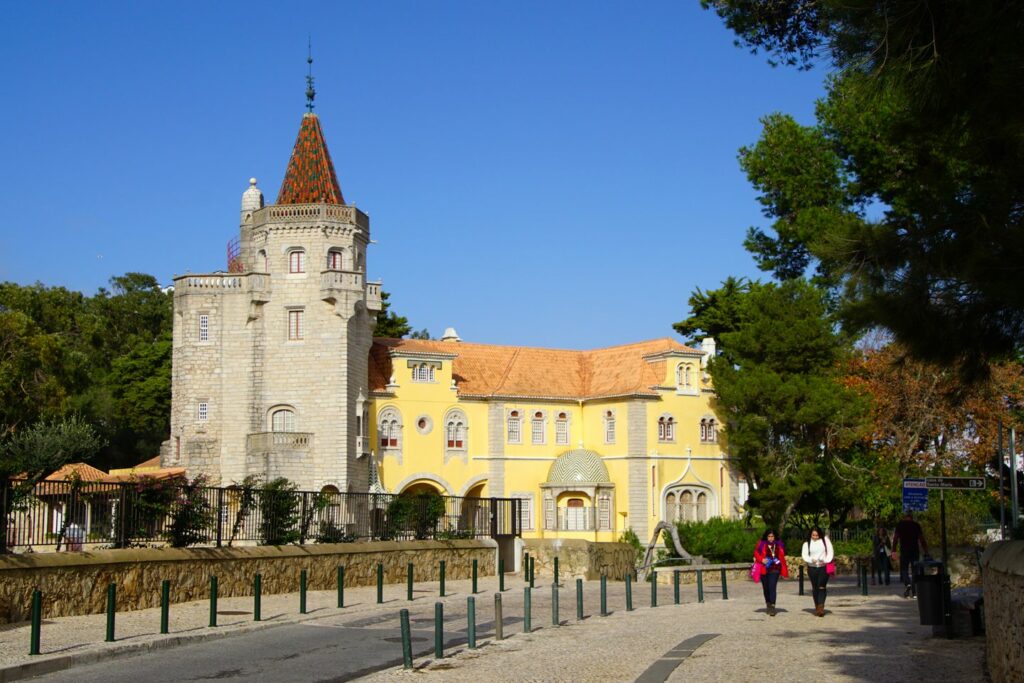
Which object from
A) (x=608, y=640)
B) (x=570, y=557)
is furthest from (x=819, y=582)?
(x=570, y=557)

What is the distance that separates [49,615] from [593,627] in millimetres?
8624

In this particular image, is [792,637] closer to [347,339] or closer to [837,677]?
[837,677]

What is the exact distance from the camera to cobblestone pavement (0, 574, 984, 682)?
13352mm

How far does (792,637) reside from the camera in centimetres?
1652

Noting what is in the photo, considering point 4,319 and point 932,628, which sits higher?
point 4,319

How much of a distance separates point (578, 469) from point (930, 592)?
38818 mm

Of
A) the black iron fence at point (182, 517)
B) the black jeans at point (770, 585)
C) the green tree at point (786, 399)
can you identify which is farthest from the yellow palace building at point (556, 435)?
the black jeans at point (770, 585)

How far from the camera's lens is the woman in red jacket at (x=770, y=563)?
2014 cm

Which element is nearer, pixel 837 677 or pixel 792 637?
pixel 837 677

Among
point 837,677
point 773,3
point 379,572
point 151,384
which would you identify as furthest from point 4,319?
point 837,677

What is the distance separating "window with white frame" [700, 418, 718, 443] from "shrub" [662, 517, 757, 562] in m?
10.4

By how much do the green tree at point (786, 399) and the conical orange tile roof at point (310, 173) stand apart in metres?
19.6

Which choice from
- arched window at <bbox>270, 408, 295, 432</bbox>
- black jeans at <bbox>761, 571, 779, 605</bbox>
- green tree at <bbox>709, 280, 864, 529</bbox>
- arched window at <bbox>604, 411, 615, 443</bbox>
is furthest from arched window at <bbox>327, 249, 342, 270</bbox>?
black jeans at <bbox>761, 571, 779, 605</bbox>

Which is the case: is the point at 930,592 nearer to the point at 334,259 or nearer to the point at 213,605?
the point at 213,605
